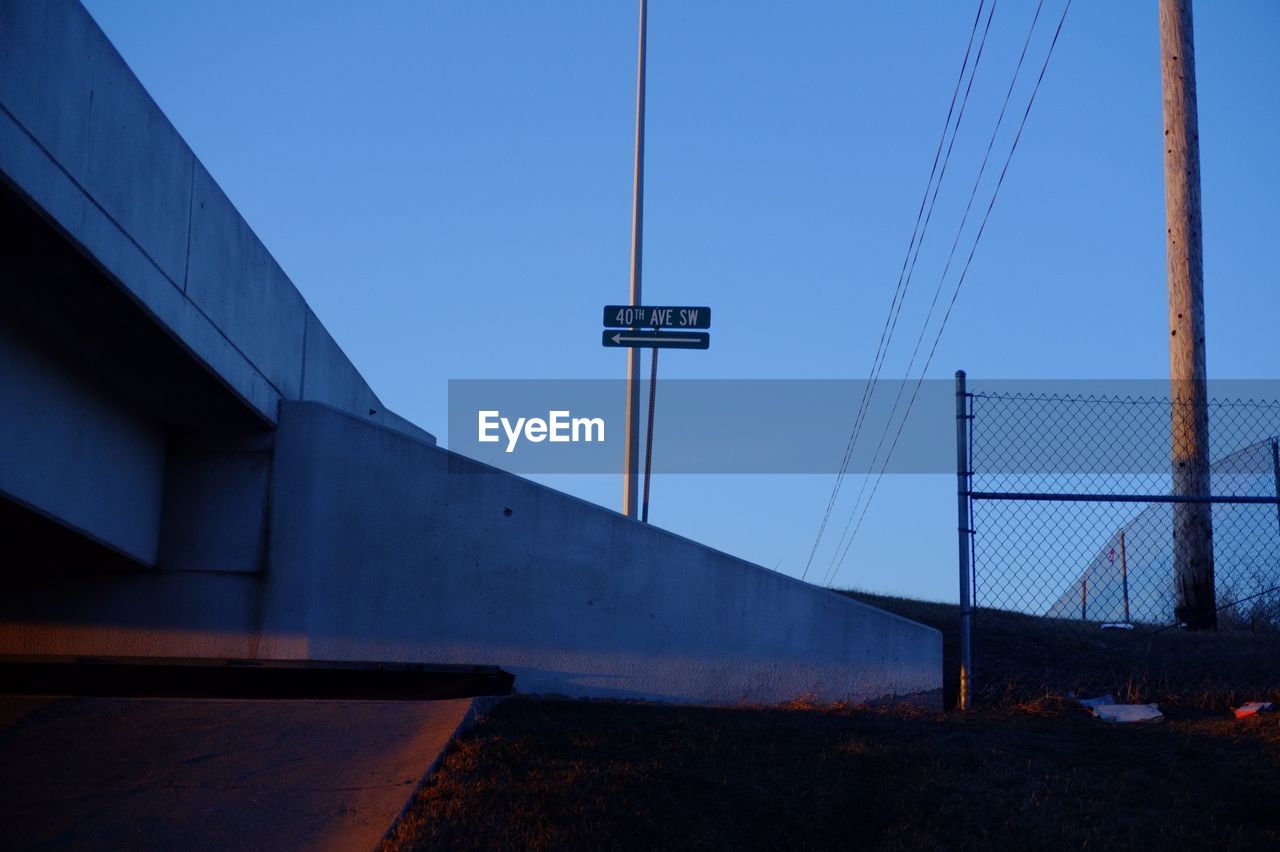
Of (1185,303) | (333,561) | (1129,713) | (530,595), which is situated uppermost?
(1185,303)

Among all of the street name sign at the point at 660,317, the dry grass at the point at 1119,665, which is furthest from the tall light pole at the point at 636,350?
the dry grass at the point at 1119,665

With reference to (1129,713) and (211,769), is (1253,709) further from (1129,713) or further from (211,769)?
(211,769)

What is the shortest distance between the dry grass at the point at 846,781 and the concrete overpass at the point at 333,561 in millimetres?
1122

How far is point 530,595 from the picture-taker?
32.4 feet

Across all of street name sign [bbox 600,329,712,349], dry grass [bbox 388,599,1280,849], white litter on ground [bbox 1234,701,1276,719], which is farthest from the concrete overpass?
street name sign [bbox 600,329,712,349]

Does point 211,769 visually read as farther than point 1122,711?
No

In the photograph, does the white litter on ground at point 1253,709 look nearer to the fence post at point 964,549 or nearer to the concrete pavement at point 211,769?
the fence post at point 964,549

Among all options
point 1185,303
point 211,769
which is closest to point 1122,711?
point 1185,303

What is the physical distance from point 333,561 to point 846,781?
484cm

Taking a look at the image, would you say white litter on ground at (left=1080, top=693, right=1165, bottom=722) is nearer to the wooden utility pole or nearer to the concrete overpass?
the concrete overpass

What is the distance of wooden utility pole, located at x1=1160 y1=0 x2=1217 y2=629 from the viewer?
1162cm

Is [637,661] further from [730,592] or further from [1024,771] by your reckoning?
[1024,771]

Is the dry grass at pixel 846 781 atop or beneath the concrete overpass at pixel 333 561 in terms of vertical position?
beneath

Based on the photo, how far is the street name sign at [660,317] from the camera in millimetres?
12492
